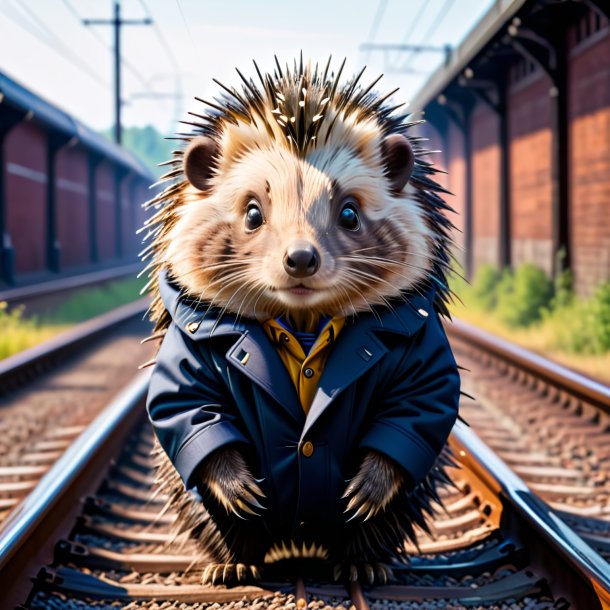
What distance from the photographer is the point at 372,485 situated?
2496 millimetres

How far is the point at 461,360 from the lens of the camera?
30.4 feet

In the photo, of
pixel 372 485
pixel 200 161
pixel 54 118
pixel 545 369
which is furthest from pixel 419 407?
pixel 54 118

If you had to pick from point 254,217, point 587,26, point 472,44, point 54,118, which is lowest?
point 254,217

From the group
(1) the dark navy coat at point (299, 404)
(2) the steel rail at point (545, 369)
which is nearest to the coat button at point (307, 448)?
(1) the dark navy coat at point (299, 404)

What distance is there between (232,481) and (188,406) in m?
0.25

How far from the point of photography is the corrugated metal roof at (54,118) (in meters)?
15.4

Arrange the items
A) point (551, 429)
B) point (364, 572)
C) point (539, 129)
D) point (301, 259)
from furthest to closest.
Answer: point (539, 129)
point (551, 429)
point (364, 572)
point (301, 259)

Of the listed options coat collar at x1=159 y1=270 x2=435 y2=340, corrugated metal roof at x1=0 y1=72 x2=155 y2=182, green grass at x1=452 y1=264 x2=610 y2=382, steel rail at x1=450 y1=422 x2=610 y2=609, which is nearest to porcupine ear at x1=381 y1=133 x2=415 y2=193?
coat collar at x1=159 y1=270 x2=435 y2=340

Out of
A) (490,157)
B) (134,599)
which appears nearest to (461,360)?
(134,599)

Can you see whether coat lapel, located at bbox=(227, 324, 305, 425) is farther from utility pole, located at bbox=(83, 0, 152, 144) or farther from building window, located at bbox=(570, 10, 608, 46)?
utility pole, located at bbox=(83, 0, 152, 144)

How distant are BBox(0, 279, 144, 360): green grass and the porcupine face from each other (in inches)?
288

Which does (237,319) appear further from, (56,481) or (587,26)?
(587,26)

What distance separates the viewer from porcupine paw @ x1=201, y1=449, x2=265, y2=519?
2494mm

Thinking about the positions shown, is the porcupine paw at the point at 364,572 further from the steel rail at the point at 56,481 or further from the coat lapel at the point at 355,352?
the steel rail at the point at 56,481
